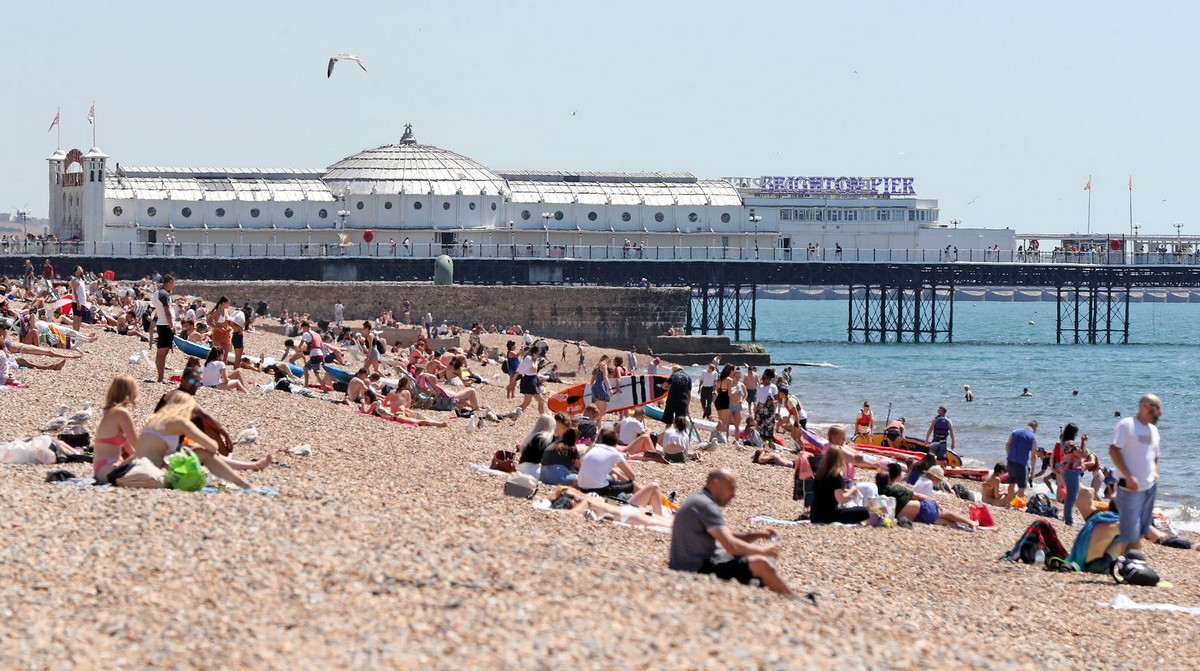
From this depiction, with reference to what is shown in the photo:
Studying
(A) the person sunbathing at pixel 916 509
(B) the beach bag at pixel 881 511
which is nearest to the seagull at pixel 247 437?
(B) the beach bag at pixel 881 511

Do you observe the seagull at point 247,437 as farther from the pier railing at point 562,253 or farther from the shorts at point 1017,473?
the pier railing at point 562,253

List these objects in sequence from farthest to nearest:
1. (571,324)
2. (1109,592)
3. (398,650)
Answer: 1. (571,324)
2. (1109,592)
3. (398,650)

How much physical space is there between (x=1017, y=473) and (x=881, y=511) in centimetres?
462

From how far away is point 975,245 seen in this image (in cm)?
6322

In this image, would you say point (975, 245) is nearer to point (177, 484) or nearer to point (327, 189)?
point (327, 189)

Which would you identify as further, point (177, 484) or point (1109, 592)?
point (1109, 592)

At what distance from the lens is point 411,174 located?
206ft

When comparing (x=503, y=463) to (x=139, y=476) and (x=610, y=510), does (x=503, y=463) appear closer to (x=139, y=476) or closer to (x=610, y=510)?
(x=610, y=510)

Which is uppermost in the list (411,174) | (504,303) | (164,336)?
(411,174)

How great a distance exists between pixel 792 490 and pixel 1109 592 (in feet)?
15.4

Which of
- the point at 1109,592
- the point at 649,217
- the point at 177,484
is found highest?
the point at 649,217

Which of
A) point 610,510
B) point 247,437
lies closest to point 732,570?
point 610,510

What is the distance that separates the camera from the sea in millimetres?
27719

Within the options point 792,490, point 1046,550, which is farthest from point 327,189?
point 1046,550
